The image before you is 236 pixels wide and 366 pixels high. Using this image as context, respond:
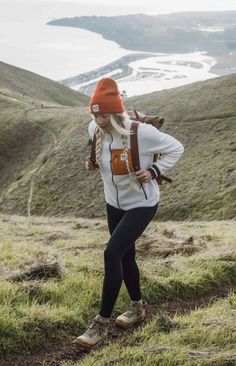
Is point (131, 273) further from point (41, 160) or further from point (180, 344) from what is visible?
point (41, 160)

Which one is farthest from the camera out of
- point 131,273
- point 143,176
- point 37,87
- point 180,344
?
point 37,87

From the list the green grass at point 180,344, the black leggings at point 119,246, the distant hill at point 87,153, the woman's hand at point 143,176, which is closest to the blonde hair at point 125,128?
the woman's hand at point 143,176

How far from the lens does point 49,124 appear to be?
86625 mm

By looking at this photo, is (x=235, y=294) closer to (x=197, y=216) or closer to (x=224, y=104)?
(x=197, y=216)

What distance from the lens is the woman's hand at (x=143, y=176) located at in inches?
266

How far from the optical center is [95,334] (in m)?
6.87

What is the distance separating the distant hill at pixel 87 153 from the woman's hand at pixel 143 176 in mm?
37809

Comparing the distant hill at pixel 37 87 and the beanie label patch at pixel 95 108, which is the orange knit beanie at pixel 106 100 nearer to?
the beanie label patch at pixel 95 108

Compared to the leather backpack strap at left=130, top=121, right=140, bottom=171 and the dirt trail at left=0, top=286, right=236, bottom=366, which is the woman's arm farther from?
the dirt trail at left=0, top=286, right=236, bottom=366

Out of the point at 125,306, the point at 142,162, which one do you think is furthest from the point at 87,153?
the point at 142,162

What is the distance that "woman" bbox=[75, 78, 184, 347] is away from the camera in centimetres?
681

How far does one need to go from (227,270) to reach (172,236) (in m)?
3.86

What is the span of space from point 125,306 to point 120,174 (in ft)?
8.42

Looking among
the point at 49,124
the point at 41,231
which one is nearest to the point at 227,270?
the point at 41,231
